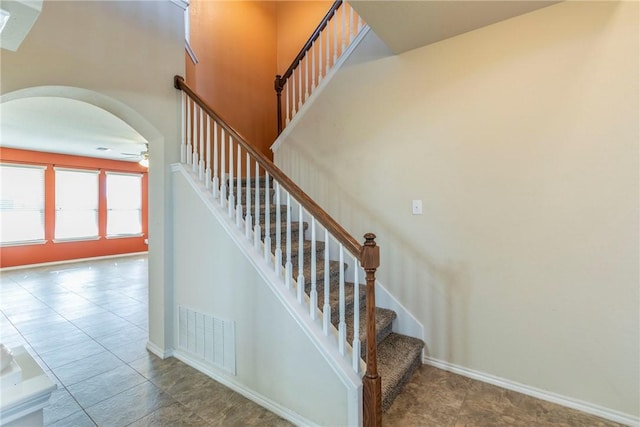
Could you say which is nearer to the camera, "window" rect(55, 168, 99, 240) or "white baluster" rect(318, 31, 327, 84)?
"white baluster" rect(318, 31, 327, 84)

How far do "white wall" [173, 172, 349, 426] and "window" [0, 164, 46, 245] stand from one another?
19.4ft

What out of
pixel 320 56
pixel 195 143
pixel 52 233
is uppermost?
pixel 320 56

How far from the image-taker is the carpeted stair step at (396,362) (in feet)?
6.26

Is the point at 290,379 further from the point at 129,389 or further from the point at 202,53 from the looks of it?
the point at 202,53

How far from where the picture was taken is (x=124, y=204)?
763 centimetres

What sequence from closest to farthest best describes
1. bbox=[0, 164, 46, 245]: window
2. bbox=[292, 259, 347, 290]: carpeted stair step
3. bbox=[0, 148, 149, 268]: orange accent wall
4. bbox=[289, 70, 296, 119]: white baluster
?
1. bbox=[292, 259, 347, 290]: carpeted stair step
2. bbox=[289, 70, 296, 119]: white baluster
3. bbox=[0, 164, 46, 245]: window
4. bbox=[0, 148, 149, 268]: orange accent wall

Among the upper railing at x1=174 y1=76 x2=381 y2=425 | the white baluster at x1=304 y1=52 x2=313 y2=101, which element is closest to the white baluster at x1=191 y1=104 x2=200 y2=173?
the upper railing at x1=174 y1=76 x2=381 y2=425

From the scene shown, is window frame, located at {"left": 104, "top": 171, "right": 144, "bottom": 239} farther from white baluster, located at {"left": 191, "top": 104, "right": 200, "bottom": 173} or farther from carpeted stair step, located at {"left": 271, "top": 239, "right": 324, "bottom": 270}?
carpeted stair step, located at {"left": 271, "top": 239, "right": 324, "bottom": 270}

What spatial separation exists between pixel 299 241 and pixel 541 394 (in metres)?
1.97

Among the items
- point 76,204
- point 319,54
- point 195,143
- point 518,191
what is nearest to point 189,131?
point 195,143

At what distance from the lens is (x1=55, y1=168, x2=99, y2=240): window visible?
21.5ft

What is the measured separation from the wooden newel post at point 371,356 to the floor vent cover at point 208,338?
105 cm

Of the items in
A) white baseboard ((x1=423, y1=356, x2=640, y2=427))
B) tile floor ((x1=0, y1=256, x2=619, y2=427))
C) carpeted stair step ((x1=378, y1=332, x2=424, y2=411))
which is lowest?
tile floor ((x1=0, y1=256, x2=619, y2=427))

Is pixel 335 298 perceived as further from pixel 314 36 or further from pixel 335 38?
pixel 314 36
